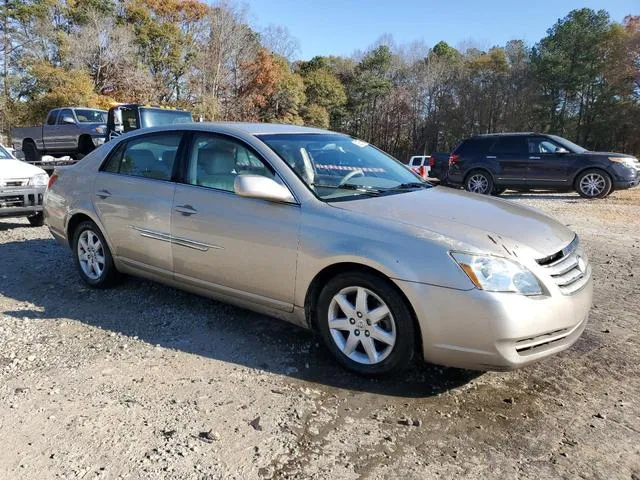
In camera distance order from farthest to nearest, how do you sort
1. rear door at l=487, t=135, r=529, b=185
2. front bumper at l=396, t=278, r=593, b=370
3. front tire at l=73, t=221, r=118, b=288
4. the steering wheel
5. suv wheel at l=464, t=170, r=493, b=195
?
suv wheel at l=464, t=170, r=493, b=195, rear door at l=487, t=135, r=529, b=185, front tire at l=73, t=221, r=118, b=288, the steering wheel, front bumper at l=396, t=278, r=593, b=370

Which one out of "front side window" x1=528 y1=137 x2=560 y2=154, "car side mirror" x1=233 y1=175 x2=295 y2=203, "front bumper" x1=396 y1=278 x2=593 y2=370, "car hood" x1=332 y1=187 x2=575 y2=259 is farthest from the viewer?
"front side window" x1=528 y1=137 x2=560 y2=154

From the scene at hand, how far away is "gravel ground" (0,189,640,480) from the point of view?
2.51 m

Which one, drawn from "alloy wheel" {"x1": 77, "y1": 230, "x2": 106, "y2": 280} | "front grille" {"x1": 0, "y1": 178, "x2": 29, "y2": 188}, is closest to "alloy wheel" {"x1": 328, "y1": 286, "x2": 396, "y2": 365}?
"alloy wheel" {"x1": 77, "y1": 230, "x2": 106, "y2": 280}

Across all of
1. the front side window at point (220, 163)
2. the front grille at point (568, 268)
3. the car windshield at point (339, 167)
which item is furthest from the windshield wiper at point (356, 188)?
the front grille at point (568, 268)

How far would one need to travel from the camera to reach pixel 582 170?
13.3 meters

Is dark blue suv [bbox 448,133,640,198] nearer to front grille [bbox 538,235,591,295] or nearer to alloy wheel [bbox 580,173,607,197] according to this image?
alloy wheel [bbox 580,173,607,197]

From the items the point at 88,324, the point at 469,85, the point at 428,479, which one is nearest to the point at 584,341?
the point at 428,479

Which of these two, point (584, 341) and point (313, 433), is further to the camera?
point (584, 341)

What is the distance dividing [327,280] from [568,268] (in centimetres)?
149

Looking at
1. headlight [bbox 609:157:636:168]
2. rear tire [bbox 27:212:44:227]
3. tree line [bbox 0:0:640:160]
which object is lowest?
rear tire [bbox 27:212:44:227]

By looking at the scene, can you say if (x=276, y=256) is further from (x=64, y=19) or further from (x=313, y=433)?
(x=64, y=19)

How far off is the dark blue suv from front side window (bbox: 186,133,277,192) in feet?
37.6

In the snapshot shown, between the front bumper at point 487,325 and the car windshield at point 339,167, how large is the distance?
3.25 feet

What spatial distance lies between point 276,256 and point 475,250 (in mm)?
1311
